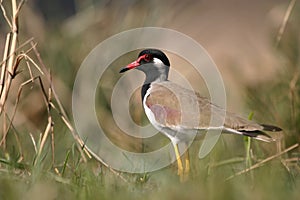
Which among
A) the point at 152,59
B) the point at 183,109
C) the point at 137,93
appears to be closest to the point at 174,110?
the point at 183,109

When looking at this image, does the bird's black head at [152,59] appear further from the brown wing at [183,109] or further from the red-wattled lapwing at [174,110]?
the brown wing at [183,109]

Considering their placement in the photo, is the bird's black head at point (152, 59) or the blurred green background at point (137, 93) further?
the blurred green background at point (137, 93)

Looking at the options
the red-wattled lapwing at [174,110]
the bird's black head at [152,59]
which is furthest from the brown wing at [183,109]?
the bird's black head at [152,59]

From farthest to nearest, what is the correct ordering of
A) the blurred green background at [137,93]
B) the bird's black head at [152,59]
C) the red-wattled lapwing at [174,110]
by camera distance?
the blurred green background at [137,93], the bird's black head at [152,59], the red-wattled lapwing at [174,110]

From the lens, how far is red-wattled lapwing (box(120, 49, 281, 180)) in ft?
14.1

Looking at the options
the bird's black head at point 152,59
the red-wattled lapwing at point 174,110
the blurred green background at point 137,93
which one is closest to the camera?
the red-wattled lapwing at point 174,110

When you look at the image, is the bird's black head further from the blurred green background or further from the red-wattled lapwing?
the blurred green background

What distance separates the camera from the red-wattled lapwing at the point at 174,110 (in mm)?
4289

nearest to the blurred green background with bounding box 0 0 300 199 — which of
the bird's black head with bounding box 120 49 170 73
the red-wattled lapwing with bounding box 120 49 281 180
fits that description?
the red-wattled lapwing with bounding box 120 49 281 180

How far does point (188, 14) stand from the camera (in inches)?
268

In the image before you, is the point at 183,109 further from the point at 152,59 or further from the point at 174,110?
the point at 152,59

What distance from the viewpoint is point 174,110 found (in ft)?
14.7

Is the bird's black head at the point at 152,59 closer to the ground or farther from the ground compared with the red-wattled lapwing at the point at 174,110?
farther from the ground

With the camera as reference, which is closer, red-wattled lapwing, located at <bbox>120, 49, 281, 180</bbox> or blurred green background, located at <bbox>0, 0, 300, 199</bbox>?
red-wattled lapwing, located at <bbox>120, 49, 281, 180</bbox>
